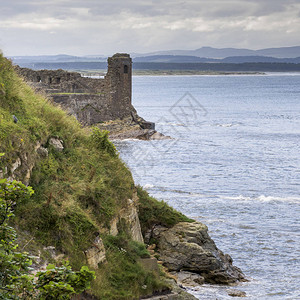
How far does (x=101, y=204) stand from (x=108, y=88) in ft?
155

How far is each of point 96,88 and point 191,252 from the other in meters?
44.7

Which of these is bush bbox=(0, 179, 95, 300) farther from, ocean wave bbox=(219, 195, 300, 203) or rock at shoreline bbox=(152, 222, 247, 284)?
ocean wave bbox=(219, 195, 300, 203)

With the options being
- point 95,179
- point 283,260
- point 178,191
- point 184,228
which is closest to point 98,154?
point 95,179

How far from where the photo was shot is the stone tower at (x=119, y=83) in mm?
60156

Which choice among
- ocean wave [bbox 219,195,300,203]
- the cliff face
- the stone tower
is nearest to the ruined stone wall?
the stone tower

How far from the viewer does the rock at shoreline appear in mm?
17797

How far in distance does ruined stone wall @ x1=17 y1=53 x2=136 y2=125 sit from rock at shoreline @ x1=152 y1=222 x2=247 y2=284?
3798 cm

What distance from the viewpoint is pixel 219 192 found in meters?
34.1

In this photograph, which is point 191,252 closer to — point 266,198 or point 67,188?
point 67,188

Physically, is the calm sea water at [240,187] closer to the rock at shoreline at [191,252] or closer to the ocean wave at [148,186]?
the ocean wave at [148,186]

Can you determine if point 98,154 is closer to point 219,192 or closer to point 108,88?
point 219,192

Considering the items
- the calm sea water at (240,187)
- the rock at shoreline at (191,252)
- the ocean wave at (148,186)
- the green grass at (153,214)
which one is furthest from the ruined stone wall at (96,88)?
→ the rock at shoreline at (191,252)

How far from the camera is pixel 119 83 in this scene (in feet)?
198

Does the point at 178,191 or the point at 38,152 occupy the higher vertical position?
the point at 38,152
